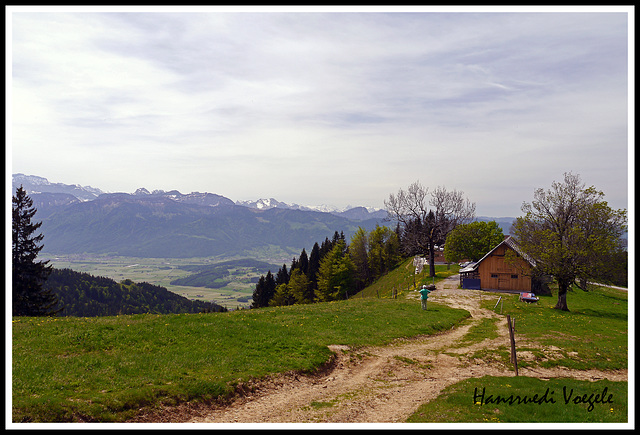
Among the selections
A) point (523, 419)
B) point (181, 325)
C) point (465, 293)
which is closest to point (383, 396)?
point (523, 419)

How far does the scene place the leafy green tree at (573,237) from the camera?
1634 inches

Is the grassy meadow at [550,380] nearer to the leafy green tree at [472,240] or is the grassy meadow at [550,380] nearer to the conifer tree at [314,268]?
the leafy green tree at [472,240]

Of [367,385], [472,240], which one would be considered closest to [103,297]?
[472,240]

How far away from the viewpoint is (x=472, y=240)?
8769 cm

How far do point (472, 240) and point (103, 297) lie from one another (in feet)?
562

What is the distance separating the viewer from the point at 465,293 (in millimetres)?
55750

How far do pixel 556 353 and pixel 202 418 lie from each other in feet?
80.9

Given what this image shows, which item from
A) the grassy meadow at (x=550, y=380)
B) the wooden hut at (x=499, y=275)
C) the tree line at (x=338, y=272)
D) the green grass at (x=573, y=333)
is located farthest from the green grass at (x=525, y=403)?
the tree line at (x=338, y=272)

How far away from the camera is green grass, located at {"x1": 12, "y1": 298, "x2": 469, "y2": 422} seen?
13664 mm

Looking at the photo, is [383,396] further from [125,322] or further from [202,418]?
[125,322]

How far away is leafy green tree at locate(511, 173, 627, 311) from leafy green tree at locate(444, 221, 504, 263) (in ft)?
136

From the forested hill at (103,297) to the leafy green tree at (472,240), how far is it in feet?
321

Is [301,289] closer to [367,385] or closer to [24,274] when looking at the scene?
[24,274]

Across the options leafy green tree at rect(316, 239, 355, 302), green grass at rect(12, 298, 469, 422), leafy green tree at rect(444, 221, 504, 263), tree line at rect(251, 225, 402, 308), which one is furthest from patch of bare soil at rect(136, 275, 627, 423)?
tree line at rect(251, 225, 402, 308)
